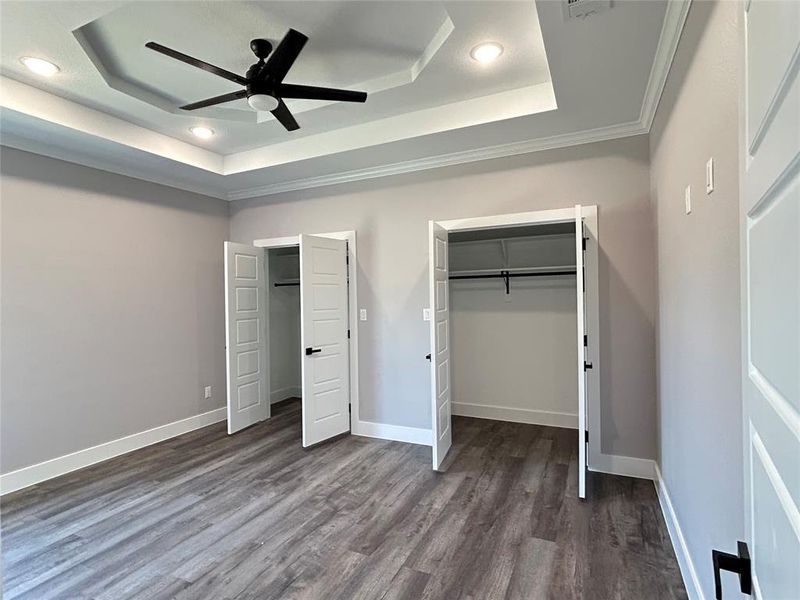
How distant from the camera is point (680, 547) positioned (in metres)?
2.09

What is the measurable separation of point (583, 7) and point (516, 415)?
3.71m

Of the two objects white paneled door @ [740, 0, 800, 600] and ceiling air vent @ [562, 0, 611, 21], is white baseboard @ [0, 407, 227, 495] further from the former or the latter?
ceiling air vent @ [562, 0, 611, 21]

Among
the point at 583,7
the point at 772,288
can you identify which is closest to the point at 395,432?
the point at 583,7

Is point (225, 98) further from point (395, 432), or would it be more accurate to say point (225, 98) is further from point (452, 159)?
point (395, 432)

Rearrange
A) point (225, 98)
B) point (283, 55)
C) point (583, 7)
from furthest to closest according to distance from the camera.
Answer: point (225, 98) < point (283, 55) < point (583, 7)

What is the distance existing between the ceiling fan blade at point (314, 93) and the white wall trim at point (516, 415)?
11.4 ft

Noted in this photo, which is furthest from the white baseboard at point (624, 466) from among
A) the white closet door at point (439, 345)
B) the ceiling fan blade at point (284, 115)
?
the ceiling fan blade at point (284, 115)

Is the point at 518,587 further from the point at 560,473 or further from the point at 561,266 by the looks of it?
the point at 561,266

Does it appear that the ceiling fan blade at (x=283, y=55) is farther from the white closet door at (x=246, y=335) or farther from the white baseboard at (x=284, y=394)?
the white baseboard at (x=284, y=394)

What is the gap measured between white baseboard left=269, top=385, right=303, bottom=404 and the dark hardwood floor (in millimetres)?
1767

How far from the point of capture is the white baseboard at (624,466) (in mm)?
3055

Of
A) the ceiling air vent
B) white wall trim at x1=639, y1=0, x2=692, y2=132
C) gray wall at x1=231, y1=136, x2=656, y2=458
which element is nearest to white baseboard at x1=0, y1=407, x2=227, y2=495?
gray wall at x1=231, y1=136, x2=656, y2=458

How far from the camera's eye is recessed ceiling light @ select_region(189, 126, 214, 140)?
138 inches

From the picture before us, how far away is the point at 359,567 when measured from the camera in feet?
7.07
